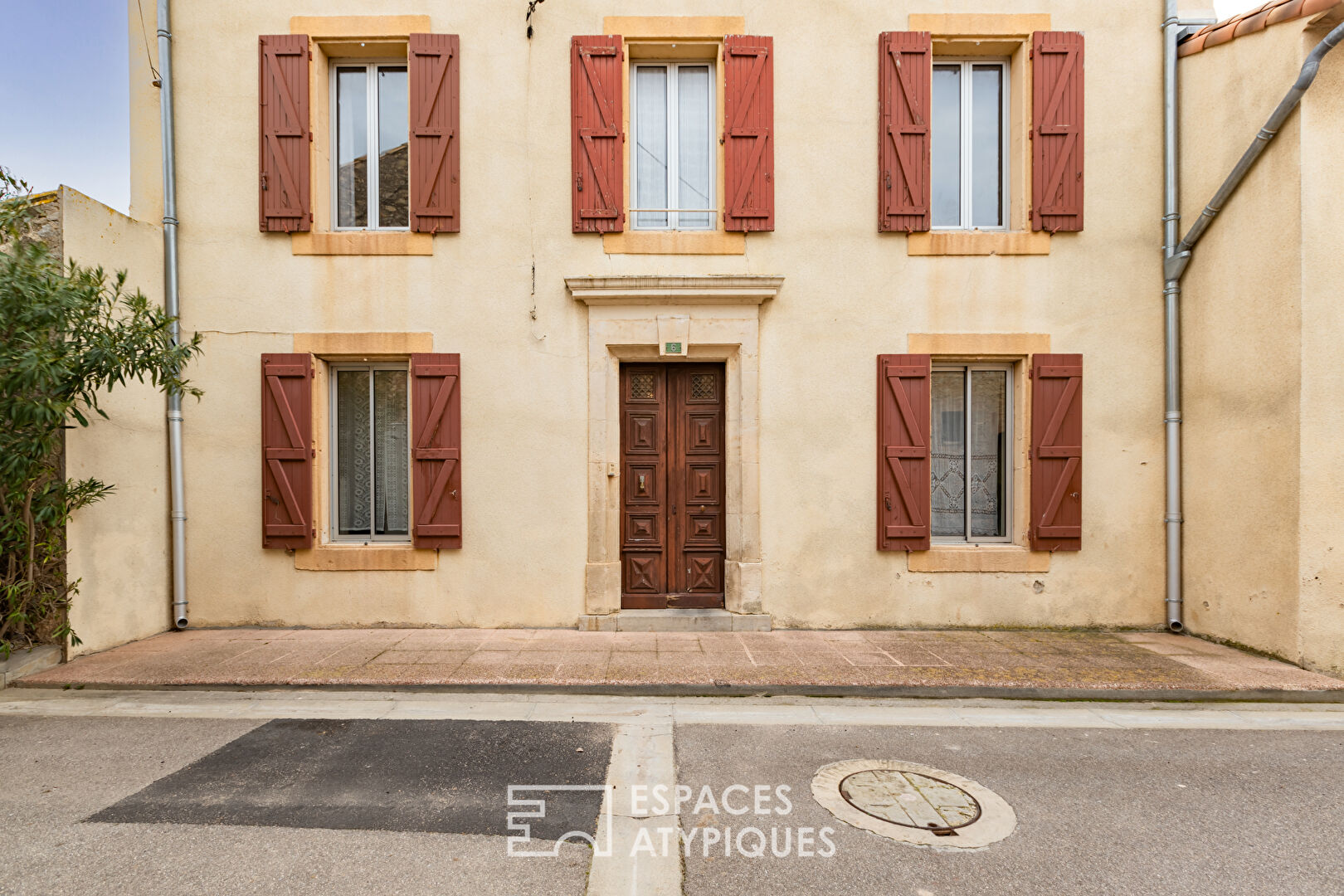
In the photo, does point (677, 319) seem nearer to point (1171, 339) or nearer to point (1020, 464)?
point (1020, 464)

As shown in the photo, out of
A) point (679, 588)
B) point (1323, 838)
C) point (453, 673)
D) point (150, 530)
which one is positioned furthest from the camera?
point (679, 588)

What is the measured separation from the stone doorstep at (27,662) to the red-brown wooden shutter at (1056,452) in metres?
8.75

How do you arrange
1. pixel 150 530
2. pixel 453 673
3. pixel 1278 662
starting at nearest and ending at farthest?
pixel 453 673
pixel 1278 662
pixel 150 530

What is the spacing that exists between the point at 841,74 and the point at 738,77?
102cm

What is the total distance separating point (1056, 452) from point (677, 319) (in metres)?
3.96

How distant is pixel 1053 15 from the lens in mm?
6723

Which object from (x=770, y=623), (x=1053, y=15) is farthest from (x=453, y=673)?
(x=1053, y=15)

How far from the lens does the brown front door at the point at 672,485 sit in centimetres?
691

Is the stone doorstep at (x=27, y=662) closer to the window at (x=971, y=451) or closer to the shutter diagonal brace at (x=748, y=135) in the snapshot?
the shutter diagonal brace at (x=748, y=135)

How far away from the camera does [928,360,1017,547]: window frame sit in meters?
6.95

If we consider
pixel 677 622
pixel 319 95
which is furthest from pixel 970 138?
pixel 319 95

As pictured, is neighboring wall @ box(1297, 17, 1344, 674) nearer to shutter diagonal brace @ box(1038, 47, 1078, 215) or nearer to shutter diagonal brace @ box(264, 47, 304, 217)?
shutter diagonal brace @ box(1038, 47, 1078, 215)

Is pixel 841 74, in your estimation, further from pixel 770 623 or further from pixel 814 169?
pixel 770 623

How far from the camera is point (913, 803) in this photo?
137 inches
